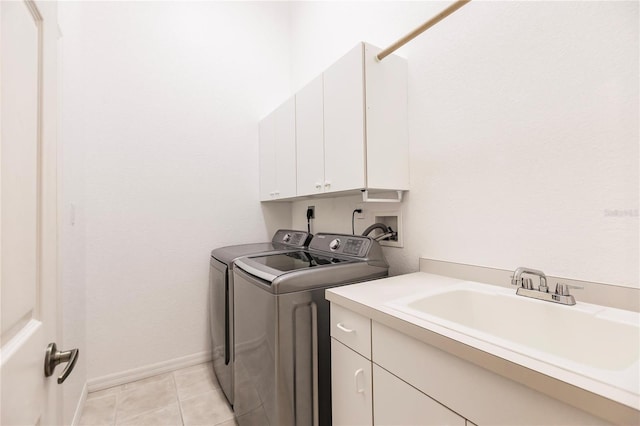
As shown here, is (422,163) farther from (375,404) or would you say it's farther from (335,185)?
(375,404)

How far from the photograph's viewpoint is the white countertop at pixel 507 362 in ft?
1.61

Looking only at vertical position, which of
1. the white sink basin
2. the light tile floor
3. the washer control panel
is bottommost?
the light tile floor

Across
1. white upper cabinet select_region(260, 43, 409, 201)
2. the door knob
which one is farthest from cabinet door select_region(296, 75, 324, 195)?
the door knob

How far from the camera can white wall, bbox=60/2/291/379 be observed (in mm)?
2014

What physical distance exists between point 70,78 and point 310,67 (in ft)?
5.52

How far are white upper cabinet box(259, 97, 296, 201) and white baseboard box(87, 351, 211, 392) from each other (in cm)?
141

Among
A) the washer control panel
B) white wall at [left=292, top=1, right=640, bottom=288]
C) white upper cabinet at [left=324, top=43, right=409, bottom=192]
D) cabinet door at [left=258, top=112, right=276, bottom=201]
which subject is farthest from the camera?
cabinet door at [left=258, top=112, right=276, bottom=201]

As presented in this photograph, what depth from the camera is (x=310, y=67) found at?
2.54 metres

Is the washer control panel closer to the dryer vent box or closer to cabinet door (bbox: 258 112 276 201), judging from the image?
the dryer vent box

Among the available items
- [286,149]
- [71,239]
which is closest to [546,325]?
[286,149]

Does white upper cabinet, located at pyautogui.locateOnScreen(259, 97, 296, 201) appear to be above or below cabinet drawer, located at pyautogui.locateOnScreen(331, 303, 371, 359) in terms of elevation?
above

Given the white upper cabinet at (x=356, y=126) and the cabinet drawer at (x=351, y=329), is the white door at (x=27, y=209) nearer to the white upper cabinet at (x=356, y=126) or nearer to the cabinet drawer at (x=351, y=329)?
the cabinet drawer at (x=351, y=329)

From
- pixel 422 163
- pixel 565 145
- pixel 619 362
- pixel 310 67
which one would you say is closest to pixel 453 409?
pixel 619 362

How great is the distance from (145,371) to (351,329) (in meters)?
1.91
